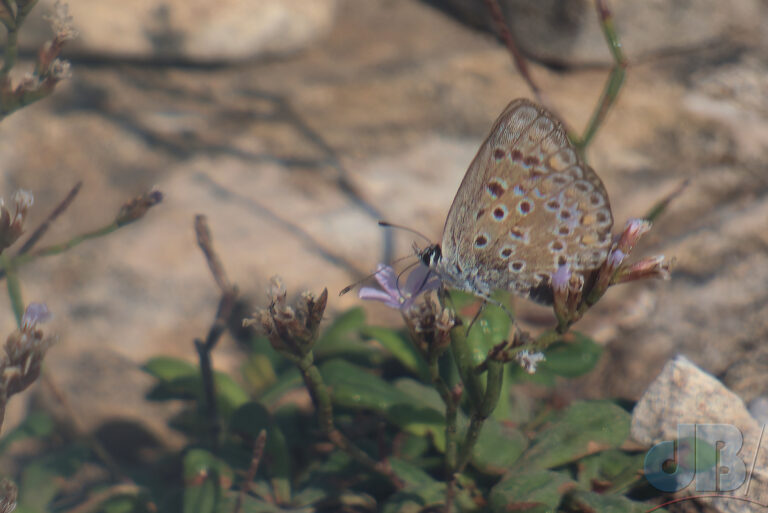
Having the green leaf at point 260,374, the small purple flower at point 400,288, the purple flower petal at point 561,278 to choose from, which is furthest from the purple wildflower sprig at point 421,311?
the green leaf at point 260,374

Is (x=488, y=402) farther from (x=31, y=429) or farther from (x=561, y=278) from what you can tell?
(x=31, y=429)

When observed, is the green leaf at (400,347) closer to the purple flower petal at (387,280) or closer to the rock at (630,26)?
the purple flower petal at (387,280)

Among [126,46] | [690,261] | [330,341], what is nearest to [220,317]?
[330,341]

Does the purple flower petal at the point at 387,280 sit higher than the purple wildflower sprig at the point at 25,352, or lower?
lower

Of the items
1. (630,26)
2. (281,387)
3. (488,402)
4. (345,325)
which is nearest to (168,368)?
(281,387)

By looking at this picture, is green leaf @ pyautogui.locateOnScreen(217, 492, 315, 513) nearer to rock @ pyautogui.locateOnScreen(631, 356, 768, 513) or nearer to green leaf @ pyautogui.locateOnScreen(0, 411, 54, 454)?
green leaf @ pyautogui.locateOnScreen(0, 411, 54, 454)
